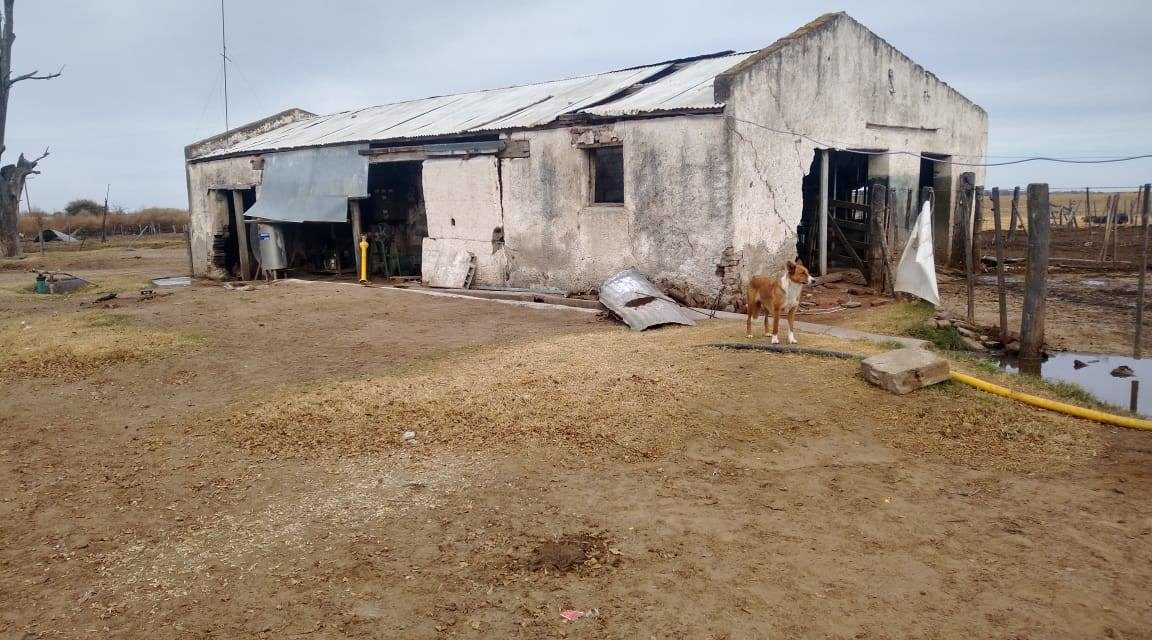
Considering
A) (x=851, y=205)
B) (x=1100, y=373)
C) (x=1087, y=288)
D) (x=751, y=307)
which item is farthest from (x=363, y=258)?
(x=1087, y=288)

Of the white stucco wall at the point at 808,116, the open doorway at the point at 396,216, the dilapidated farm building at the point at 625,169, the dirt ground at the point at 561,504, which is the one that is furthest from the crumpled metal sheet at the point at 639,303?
the open doorway at the point at 396,216

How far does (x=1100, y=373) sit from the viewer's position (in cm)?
837

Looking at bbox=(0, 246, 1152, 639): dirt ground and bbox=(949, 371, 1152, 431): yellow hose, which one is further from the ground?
bbox=(949, 371, 1152, 431): yellow hose

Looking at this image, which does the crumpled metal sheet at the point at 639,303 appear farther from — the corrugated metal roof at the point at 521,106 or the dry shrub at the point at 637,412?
the corrugated metal roof at the point at 521,106

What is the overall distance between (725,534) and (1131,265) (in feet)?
55.7

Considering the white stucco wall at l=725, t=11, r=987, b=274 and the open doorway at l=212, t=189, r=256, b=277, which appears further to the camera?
the open doorway at l=212, t=189, r=256, b=277

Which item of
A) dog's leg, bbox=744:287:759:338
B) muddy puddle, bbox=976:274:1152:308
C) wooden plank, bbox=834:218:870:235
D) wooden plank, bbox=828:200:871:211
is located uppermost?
wooden plank, bbox=828:200:871:211

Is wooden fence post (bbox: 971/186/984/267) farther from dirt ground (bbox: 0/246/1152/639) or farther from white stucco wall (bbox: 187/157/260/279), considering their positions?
white stucco wall (bbox: 187/157/260/279)

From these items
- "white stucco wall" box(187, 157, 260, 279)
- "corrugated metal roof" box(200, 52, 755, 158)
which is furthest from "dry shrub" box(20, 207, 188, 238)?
"corrugated metal roof" box(200, 52, 755, 158)

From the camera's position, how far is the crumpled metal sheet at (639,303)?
10.2m

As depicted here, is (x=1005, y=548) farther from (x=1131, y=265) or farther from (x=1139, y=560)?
(x=1131, y=265)

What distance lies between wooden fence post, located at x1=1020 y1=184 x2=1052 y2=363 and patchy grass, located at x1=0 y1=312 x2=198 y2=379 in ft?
33.0

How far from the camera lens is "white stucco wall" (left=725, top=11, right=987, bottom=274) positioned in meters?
11.3

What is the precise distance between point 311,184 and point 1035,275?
1445 cm
